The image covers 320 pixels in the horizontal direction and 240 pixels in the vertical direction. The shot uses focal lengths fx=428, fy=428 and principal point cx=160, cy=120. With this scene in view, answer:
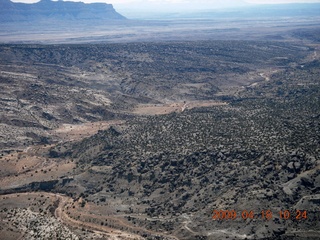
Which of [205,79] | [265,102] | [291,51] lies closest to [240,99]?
[265,102]

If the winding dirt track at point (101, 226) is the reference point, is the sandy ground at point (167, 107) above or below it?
above

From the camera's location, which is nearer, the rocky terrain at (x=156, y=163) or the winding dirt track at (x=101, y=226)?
the rocky terrain at (x=156, y=163)

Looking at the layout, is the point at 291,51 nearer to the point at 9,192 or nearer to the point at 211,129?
the point at 211,129
